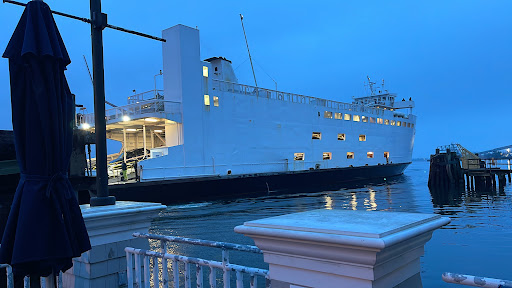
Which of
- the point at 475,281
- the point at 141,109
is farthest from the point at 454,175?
the point at 475,281

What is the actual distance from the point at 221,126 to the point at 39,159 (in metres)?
21.0

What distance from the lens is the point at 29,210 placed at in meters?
2.57

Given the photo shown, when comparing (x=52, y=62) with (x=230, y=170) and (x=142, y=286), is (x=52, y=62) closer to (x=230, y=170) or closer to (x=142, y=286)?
(x=142, y=286)

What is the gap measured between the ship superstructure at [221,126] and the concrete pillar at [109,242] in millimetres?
15974

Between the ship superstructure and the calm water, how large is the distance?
361 cm

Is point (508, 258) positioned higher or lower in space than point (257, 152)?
lower

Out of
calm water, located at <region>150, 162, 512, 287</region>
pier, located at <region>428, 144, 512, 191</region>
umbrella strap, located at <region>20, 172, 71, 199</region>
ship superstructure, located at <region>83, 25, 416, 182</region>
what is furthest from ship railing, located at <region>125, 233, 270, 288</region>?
pier, located at <region>428, 144, 512, 191</region>

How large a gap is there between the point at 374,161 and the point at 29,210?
1482 inches

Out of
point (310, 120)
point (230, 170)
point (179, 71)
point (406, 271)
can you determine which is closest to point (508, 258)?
point (406, 271)

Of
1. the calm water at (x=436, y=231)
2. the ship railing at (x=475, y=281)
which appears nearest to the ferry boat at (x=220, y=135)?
the calm water at (x=436, y=231)

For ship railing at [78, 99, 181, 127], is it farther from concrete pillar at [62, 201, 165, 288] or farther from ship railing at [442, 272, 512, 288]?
ship railing at [442, 272, 512, 288]

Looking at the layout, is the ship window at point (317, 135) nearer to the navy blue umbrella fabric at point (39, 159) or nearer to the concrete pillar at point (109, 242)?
the concrete pillar at point (109, 242)

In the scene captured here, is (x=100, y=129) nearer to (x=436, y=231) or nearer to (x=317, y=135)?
(x=436, y=231)

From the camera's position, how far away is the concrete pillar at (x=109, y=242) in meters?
3.76
